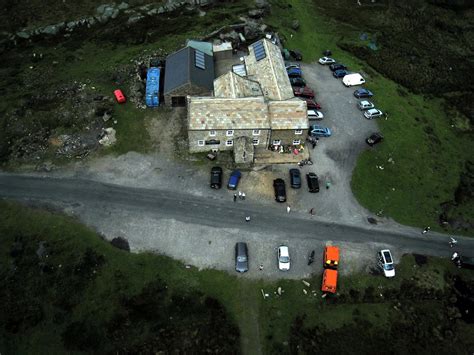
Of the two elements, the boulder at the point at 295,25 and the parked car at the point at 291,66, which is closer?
the parked car at the point at 291,66

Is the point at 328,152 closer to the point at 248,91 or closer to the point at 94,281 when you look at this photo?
the point at 248,91

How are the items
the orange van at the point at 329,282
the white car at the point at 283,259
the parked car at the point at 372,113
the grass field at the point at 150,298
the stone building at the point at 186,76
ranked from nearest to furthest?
the grass field at the point at 150,298 → the orange van at the point at 329,282 → the white car at the point at 283,259 → the stone building at the point at 186,76 → the parked car at the point at 372,113

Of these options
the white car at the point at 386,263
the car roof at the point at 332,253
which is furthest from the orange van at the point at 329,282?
the white car at the point at 386,263

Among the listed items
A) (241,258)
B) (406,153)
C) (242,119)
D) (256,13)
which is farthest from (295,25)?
(241,258)

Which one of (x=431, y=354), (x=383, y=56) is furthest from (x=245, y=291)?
(x=383, y=56)

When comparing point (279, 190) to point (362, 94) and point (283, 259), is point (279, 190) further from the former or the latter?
point (362, 94)

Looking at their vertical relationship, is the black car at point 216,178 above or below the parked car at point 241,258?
above

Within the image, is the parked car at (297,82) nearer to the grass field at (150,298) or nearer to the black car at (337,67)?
the black car at (337,67)

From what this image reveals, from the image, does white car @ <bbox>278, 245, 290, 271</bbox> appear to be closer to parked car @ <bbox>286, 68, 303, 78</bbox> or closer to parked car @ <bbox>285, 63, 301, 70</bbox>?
parked car @ <bbox>286, 68, 303, 78</bbox>
